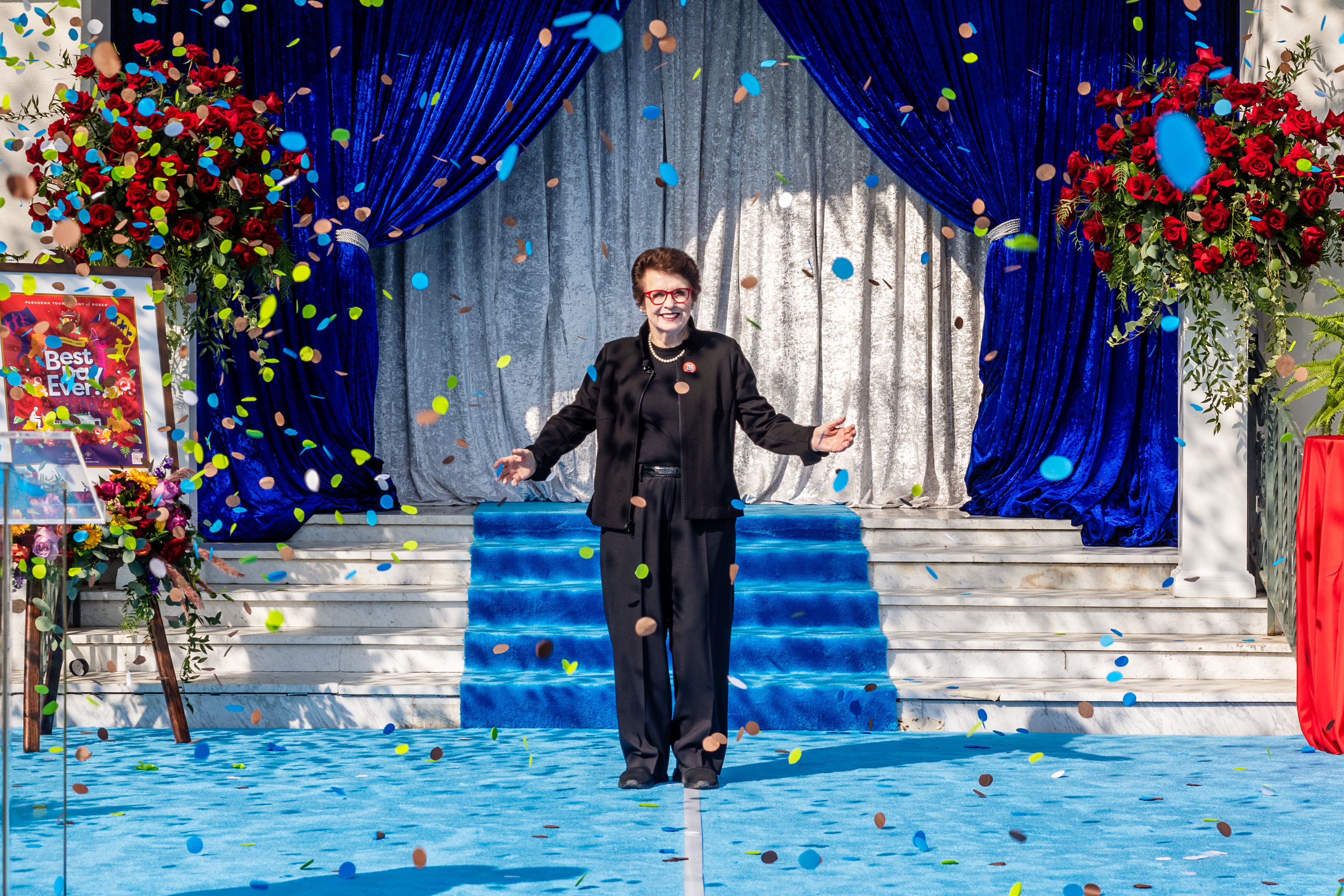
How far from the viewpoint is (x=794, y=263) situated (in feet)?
21.9

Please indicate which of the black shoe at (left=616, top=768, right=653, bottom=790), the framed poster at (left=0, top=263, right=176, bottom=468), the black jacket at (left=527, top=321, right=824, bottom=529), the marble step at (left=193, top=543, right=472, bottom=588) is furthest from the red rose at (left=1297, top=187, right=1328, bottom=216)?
the framed poster at (left=0, top=263, right=176, bottom=468)

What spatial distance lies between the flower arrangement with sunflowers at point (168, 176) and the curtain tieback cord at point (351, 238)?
3.76 ft

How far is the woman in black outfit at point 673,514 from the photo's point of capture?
11.5ft

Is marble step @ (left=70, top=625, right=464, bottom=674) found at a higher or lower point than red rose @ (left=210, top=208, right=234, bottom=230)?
lower

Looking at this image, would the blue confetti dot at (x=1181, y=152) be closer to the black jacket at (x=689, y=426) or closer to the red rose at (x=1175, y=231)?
the red rose at (x=1175, y=231)

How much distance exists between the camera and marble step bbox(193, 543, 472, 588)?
5234mm

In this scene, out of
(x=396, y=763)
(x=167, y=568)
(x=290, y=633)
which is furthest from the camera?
(x=290, y=633)

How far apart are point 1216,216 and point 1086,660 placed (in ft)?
5.20

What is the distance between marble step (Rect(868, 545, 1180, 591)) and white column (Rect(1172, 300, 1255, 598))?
0.24 m

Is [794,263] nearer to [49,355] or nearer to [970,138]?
[970,138]

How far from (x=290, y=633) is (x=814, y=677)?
191 centimetres

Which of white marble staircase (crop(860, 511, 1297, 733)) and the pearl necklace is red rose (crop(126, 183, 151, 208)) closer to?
the pearl necklace

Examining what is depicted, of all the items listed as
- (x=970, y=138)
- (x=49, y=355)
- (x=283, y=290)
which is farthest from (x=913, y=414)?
(x=49, y=355)

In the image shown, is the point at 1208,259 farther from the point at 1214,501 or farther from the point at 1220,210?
the point at 1214,501
